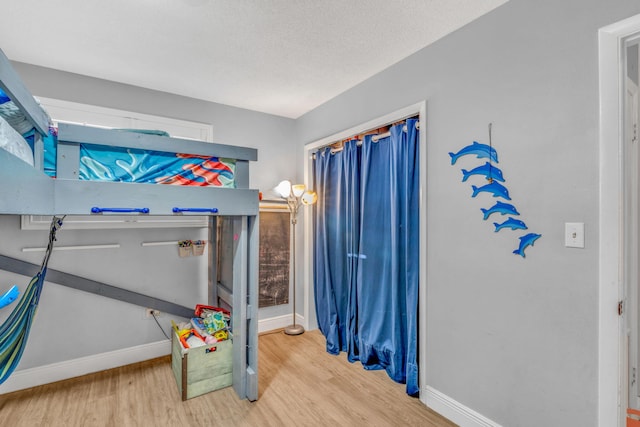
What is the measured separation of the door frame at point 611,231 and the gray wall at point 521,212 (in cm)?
3

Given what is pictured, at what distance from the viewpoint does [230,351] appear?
2.23 meters

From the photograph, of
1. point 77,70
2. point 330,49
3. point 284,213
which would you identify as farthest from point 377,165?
point 77,70

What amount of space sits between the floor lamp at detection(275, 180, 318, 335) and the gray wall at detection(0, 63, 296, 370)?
693mm

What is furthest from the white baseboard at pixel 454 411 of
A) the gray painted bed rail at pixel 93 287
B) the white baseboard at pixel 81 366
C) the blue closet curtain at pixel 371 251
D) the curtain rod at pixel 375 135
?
the white baseboard at pixel 81 366

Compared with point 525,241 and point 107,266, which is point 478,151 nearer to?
point 525,241

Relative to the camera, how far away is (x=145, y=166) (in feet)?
5.71

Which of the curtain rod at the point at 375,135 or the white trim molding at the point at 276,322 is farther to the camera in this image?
the white trim molding at the point at 276,322

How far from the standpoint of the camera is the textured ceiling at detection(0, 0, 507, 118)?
1.67m

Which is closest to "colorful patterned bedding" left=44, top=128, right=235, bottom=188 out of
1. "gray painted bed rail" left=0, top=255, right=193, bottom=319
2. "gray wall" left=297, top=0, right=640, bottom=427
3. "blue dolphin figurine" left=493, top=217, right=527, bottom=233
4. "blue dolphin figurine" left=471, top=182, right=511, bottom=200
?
"gray painted bed rail" left=0, top=255, right=193, bottom=319

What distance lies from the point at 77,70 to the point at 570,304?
349 cm

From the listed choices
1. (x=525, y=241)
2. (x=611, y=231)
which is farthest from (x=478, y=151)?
(x=611, y=231)

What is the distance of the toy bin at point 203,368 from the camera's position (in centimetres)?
207

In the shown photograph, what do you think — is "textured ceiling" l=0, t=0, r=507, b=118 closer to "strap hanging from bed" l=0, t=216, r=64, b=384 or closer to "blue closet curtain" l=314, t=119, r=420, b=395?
"blue closet curtain" l=314, t=119, r=420, b=395

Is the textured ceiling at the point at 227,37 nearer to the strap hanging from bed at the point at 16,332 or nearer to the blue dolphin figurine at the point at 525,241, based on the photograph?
the blue dolphin figurine at the point at 525,241
